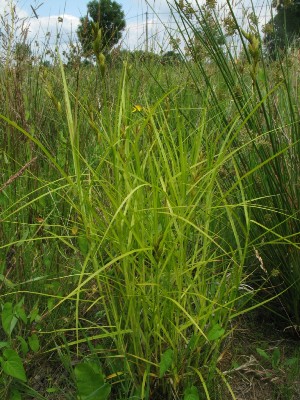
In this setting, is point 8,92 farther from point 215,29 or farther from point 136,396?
point 136,396

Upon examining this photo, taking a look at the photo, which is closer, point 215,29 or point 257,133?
point 257,133

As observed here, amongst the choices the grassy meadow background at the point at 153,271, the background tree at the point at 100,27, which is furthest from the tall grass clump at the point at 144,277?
the background tree at the point at 100,27

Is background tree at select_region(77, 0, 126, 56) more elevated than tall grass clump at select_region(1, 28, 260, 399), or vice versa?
background tree at select_region(77, 0, 126, 56)

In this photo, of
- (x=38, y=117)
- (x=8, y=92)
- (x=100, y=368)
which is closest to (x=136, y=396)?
(x=100, y=368)

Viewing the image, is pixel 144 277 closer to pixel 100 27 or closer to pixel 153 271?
pixel 153 271

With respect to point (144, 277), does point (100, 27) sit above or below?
above

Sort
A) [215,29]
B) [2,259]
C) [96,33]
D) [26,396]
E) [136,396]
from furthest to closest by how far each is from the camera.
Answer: [215,29] < [2,259] < [26,396] < [136,396] < [96,33]

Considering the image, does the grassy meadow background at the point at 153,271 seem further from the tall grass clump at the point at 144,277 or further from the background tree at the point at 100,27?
the background tree at the point at 100,27

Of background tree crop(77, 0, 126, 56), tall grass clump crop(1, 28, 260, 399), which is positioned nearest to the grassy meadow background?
tall grass clump crop(1, 28, 260, 399)

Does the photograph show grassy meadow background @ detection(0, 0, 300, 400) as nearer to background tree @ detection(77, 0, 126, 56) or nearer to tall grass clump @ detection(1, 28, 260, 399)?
tall grass clump @ detection(1, 28, 260, 399)

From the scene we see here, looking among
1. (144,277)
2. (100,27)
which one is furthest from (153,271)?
(100,27)

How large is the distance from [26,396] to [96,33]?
0.86 metres

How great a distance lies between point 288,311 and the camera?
153 centimetres

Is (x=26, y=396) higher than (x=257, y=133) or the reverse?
the reverse
